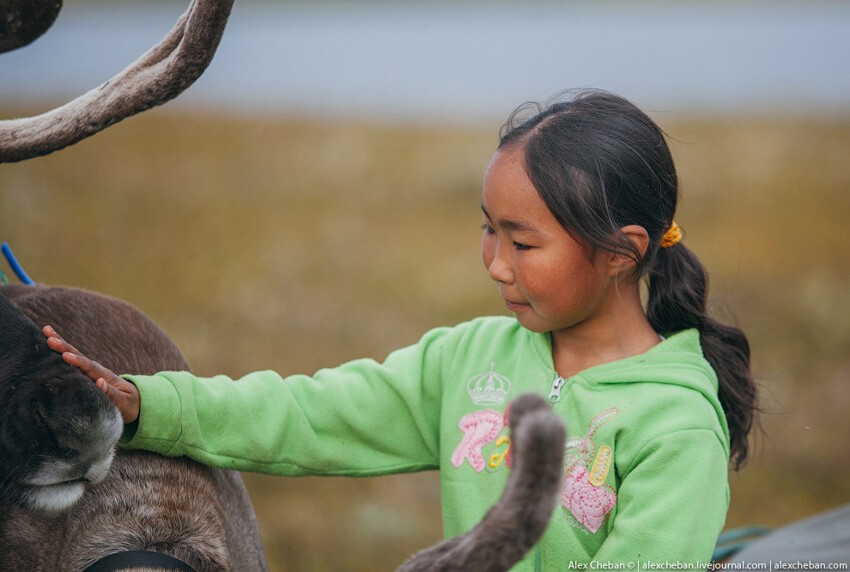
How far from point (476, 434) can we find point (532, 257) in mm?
464

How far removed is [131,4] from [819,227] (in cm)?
1625

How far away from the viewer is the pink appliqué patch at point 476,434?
7.86 ft

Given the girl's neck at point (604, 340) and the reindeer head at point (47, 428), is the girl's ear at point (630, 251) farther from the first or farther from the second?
the reindeer head at point (47, 428)

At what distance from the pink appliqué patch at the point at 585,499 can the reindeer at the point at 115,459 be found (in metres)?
0.56

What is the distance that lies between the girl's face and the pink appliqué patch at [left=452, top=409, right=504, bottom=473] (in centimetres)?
25

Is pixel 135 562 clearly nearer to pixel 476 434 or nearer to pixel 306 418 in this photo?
pixel 306 418

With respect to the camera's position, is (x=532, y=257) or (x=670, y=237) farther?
(x=670, y=237)

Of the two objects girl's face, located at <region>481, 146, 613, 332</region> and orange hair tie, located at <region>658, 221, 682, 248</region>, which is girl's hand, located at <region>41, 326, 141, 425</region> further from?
orange hair tie, located at <region>658, 221, 682, 248</region>

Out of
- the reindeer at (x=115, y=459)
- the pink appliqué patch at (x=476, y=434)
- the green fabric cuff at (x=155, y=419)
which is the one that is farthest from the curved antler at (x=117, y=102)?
the pink appliqué patch at (x=476, y=434)

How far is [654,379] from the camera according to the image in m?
2.28

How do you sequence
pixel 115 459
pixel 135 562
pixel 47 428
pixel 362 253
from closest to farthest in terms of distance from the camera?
pixel 47 428 → pixel 135 562 → pixel 115 459 → pixel 362 253

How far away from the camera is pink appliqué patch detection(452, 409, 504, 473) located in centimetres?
239

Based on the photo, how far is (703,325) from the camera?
2.57 m

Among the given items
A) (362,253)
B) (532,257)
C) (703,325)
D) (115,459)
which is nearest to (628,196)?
(532,257)
